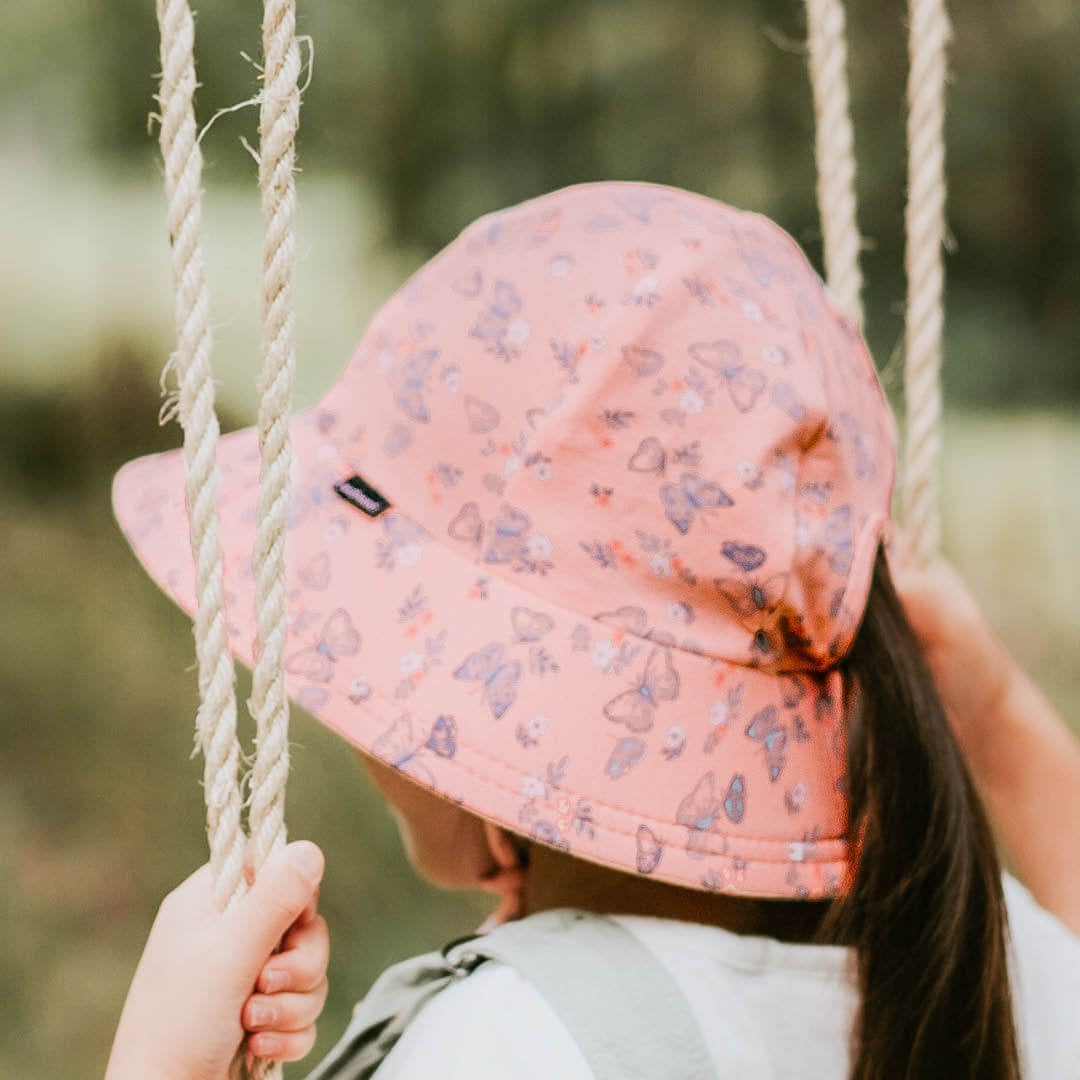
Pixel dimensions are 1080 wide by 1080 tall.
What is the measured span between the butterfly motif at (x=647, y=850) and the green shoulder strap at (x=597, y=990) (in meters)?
0.03

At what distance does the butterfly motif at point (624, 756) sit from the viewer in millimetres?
438

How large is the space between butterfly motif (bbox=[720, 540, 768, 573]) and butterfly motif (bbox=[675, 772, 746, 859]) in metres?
0.08

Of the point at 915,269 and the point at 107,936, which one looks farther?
the point at 107,936

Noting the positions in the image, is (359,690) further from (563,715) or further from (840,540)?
(840,540)

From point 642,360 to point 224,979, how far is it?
0.81 ft

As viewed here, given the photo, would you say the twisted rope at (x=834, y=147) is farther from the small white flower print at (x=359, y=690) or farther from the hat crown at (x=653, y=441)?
the small white flower print at (x=359, y=690)

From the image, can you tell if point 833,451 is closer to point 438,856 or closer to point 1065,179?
point 438,856

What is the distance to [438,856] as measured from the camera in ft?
1.72

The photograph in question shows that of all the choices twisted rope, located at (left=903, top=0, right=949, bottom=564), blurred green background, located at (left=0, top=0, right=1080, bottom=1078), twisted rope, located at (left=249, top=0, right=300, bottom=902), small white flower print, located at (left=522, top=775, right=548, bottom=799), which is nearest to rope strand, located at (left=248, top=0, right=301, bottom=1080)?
twisted rope, located at (left=249, top=0, right=300, bottom=902)

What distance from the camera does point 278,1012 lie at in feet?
1.23

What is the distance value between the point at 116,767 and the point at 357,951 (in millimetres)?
395

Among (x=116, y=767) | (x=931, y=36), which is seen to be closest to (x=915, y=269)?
(x=931, y=36)

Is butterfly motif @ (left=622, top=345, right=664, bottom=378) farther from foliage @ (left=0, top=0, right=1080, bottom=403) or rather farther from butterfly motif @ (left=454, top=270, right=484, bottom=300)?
foliage @ (left=0, top=0, right=1080, bottom=403)

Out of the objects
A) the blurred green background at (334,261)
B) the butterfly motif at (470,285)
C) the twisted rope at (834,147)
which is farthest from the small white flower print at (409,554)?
the blurred green background at (334,261)
